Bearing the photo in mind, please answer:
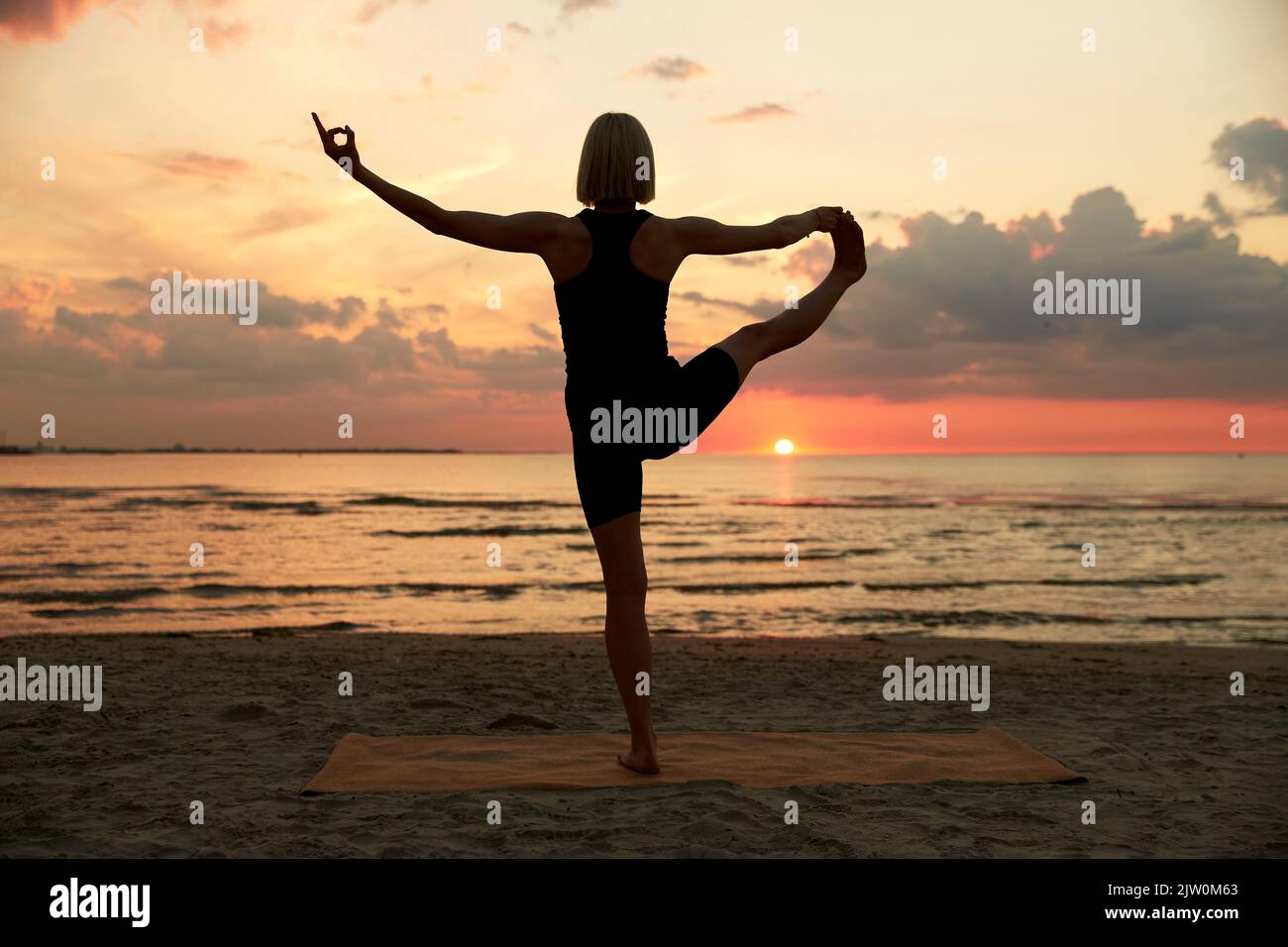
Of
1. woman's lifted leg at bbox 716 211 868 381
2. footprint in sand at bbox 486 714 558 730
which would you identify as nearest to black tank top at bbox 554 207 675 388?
woman's lifted leg at bbox 716 211 868 381

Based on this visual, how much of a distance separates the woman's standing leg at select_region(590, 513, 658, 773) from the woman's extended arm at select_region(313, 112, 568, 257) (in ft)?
3.61

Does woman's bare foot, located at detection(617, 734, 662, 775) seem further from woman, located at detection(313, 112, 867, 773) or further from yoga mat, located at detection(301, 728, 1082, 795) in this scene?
woman, located at detection(313, 112, 867, 773)

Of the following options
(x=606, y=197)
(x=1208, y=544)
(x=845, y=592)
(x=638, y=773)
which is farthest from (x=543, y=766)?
(x=1208, y=544)

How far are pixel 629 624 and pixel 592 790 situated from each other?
0.64 meters

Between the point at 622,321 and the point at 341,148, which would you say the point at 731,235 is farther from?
the point at 341,148

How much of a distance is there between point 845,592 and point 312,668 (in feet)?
37.9

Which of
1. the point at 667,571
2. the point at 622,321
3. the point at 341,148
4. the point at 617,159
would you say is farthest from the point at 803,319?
the point at 667,571

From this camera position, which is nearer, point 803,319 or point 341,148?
point 341,148

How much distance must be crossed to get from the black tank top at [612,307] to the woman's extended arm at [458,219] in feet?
0.55

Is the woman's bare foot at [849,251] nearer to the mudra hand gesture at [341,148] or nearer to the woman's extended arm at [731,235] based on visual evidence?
the woman's extended arm at [731,235]

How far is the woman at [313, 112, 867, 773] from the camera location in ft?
12.3

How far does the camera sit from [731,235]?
3822mm
